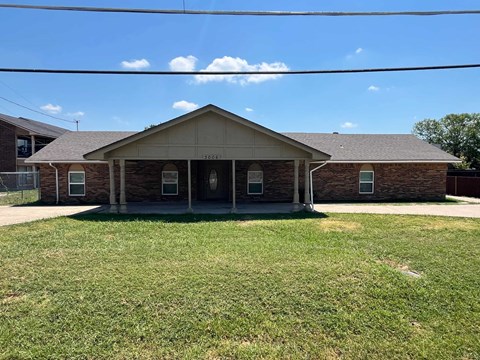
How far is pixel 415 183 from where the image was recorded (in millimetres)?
17422

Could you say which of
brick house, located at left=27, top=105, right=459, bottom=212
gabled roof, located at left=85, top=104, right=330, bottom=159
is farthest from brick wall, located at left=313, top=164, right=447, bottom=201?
gabled roof, located at left=85, top=104, right=330, bottom=159

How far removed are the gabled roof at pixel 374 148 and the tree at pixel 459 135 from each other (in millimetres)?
31472

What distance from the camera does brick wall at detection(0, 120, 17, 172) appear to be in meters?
28.2

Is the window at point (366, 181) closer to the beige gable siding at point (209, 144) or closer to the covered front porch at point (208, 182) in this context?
the covered front porch at point (208, 182)

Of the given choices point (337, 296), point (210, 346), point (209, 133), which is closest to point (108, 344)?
point (210, 346)

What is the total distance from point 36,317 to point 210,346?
7.80ft

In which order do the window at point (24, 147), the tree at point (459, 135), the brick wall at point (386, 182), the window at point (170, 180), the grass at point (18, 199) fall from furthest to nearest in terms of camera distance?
the tree at point (459, 135) → the window at point (24, 147) → the brick wall at point (386, 182) → the grass at point (18, 199) → the window at point (170, 180)

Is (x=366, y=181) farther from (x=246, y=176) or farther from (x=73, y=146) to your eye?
(x=73, y=146)

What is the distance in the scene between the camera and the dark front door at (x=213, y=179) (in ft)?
54.8

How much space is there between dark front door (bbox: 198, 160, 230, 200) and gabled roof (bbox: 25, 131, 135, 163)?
5.89 meters

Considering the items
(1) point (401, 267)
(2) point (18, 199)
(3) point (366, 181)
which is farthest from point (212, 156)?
(2) point (18, 199)

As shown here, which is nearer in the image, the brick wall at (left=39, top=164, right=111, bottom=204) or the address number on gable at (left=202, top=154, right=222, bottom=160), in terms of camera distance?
the address number on gable at (left=202, top=154, right=222, bottom=160)

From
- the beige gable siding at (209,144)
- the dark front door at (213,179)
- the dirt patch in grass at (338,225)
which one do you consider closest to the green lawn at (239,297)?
the dirt patch in grass at (338,225)

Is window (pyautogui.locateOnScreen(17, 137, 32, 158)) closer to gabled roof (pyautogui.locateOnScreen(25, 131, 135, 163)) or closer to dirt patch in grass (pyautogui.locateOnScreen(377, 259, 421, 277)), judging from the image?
gabled roof (pyautogui.locateOnScreen(25, 131, 135, 163))
